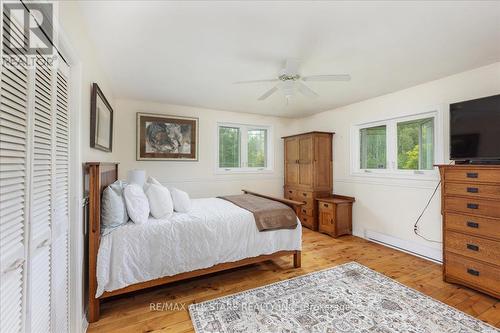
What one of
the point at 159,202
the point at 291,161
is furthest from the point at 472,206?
the point at 159,202

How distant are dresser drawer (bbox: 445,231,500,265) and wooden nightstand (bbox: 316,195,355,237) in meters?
1.55

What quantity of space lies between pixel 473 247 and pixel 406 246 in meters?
1.11

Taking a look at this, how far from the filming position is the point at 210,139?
4.46 m

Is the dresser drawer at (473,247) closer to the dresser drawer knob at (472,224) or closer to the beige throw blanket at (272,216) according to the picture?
A: the dresser drawer knob at (472,224)

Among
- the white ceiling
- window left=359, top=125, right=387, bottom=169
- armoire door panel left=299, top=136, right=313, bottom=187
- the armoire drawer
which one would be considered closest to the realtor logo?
the white ceiling

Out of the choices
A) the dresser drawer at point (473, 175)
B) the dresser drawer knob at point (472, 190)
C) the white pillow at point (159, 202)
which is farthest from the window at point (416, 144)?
the white pillow at point (159, 202)

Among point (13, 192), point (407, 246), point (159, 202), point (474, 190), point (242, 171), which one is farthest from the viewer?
point (242, 171)

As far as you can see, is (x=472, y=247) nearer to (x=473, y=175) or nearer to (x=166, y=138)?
(x=473, y=175)

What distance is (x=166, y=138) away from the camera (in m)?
4.05

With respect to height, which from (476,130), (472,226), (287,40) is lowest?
(472,226)

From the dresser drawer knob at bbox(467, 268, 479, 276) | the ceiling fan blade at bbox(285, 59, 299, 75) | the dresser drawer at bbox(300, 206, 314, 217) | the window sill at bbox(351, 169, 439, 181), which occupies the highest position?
the ceiling fan blade at bbox(285, 59, 299, 75)

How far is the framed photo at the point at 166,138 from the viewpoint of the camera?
12.8 feet

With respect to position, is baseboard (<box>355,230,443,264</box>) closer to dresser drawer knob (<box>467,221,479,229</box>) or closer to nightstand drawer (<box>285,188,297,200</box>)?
dresser drawer knob (<box>467,221,479,229</box>)

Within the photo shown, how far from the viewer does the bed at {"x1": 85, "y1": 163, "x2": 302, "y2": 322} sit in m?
1.85
